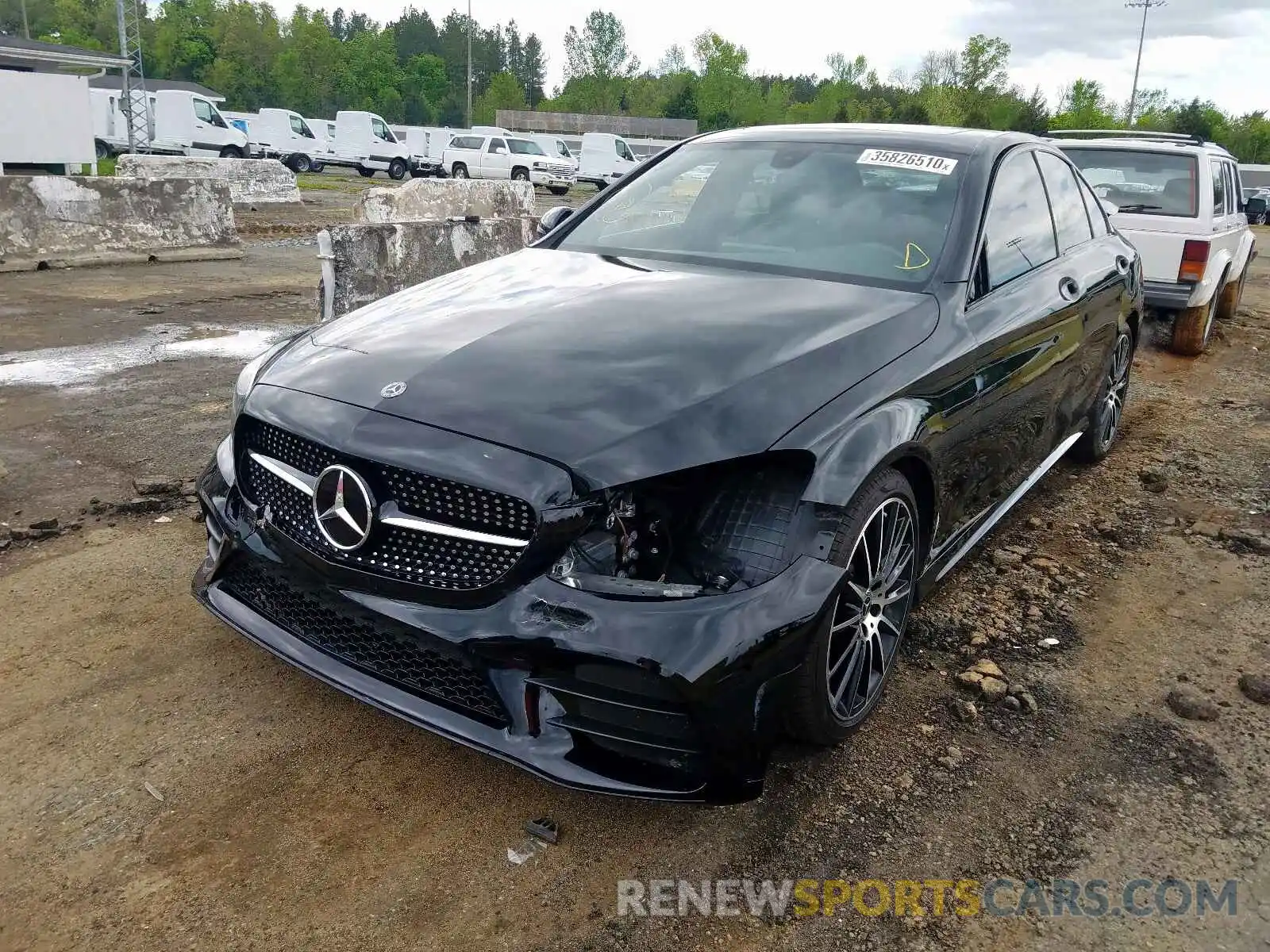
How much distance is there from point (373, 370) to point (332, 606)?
65cm

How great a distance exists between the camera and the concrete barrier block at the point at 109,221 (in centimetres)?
1062

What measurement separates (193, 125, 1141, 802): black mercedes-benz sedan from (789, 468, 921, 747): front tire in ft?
0.04

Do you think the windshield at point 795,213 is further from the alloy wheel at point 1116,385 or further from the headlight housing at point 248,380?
the alloy wheel at point 1116,385

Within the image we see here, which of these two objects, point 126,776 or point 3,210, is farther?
point 3,210

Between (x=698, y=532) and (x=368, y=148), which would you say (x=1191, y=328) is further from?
(x=368, y=148)

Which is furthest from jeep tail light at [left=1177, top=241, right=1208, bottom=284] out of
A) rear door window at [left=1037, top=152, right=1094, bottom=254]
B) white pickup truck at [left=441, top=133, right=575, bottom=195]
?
white pickup truck at [left=441, top=133, right=575, bottom=195]

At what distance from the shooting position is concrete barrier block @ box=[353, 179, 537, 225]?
34.5 ft

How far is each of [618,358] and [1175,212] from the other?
291 inches

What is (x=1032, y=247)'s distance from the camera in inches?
159

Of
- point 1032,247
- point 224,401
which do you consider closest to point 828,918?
point 1032,247

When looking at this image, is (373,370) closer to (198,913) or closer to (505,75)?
(198,913)

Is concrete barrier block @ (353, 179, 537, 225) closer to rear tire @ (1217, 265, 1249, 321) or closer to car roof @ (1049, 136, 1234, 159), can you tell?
car roof @ (1049, 136, 1234, 159)

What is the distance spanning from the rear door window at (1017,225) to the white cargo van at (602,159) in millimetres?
33402

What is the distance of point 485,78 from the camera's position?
12188 centimetres
